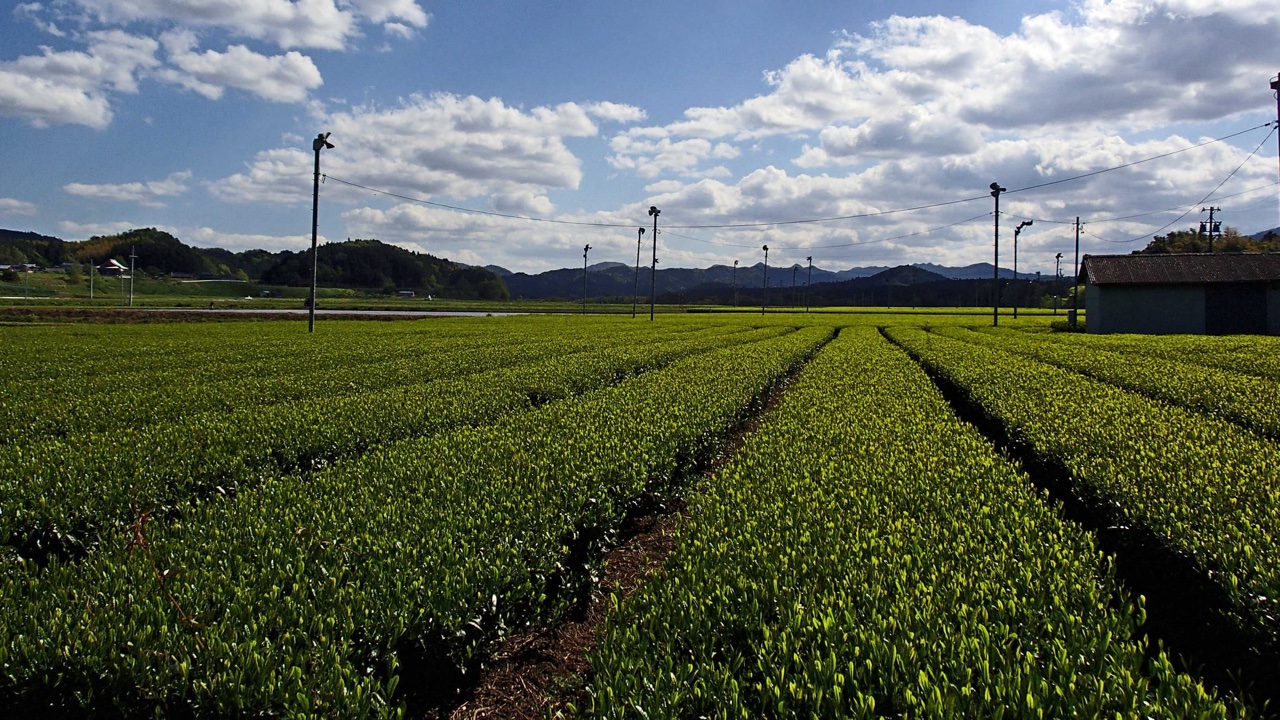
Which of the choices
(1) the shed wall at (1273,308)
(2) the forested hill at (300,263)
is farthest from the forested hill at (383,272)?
(1) the shed wall at (1273,308)

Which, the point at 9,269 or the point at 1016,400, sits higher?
the point at 9,269

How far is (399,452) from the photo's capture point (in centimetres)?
820

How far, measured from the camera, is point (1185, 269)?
42.6 meters

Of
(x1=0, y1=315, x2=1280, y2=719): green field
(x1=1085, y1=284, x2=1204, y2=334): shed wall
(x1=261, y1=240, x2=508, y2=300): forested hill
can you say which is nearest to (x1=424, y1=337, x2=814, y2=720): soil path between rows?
(x1=0, y1=315, x2=1280, y2=719): green field

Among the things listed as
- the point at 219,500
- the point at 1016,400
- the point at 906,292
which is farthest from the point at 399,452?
the point at 906,292

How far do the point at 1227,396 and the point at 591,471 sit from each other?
13.0 meters

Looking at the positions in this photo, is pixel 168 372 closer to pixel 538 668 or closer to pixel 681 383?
pixel 681 383

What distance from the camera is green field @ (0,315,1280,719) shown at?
3406 mm

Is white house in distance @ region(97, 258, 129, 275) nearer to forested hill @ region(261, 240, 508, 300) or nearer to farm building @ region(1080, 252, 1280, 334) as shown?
forested hill @ region(261, 240, 508, 300)

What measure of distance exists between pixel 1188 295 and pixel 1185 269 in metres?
2.01

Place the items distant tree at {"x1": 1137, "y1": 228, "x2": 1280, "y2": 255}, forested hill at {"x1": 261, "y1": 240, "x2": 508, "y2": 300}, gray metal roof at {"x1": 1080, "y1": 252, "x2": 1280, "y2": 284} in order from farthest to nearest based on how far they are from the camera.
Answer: forested hill at {"x1": 261, "y1": 240, "x2": 508, "y2": 300}
distant tree at {"x1": 1137, "y1": 228, "x2": 1280, "y2": 255}
gray metal roof at {"x1": 1080, "y1": 252, "x2": 1280, "y2": 284}

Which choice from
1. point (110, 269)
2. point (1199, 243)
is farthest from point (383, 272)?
point (1199, 243)

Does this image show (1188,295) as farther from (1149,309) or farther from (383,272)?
(383,272)

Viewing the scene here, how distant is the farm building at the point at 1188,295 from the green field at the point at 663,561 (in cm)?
3630
